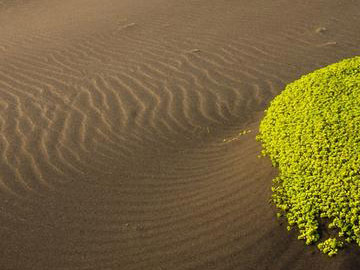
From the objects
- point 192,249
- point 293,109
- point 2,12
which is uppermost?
point 2,12

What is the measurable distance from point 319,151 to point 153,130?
2.78 m

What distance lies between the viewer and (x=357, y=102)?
5090 mm

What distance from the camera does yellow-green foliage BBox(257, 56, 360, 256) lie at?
14.2 feet

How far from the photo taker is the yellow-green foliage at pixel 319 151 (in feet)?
14.2

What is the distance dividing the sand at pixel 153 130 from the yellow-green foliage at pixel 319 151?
0.21 meters

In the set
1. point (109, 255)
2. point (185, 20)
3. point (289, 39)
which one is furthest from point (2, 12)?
point (109, 255)

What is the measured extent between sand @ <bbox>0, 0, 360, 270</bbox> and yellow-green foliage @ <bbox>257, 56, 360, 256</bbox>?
8.4 inches

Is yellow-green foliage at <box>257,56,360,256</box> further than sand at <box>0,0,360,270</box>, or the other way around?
sand at <box>0,0,360,270</box>

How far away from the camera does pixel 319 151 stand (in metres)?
4.80

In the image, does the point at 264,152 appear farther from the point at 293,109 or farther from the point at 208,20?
the point at 208,20

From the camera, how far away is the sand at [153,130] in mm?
4883

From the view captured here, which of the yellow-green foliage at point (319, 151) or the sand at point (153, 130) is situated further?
the sand at point (153, 130)

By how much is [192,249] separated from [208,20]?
6.70 m

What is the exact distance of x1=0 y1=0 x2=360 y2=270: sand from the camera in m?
4.88
